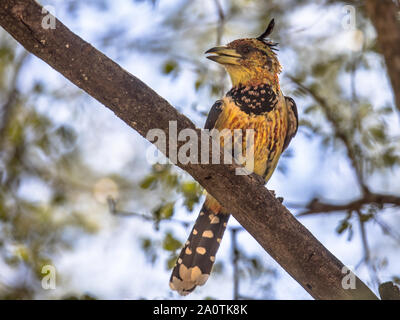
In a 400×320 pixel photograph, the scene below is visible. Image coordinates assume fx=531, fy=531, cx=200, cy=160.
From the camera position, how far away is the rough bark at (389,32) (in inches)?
138

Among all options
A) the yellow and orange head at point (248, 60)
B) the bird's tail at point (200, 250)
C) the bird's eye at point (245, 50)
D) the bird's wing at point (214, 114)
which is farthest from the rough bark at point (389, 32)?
the bird's tail at point (200, 250)

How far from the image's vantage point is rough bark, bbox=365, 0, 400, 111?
350cm

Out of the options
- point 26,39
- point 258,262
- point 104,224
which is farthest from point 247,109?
point 104,224

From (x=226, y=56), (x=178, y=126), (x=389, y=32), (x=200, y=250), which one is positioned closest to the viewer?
(x=178, y=126)

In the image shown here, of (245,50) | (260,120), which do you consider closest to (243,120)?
(260,120)

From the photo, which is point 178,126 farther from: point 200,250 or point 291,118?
point 291,118

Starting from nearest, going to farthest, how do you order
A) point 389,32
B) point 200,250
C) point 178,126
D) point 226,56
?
point 178,126
point 389,32
point 200,250
point 226,56

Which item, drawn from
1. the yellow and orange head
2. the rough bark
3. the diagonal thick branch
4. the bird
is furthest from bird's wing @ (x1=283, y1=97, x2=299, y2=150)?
the diagonal thick branch

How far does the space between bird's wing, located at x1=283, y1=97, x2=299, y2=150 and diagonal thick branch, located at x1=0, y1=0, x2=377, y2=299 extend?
1.30 metres

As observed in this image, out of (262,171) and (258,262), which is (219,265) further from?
(262,171)

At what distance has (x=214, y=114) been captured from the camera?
3.98 meters

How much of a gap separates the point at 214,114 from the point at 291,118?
0.63 meters
